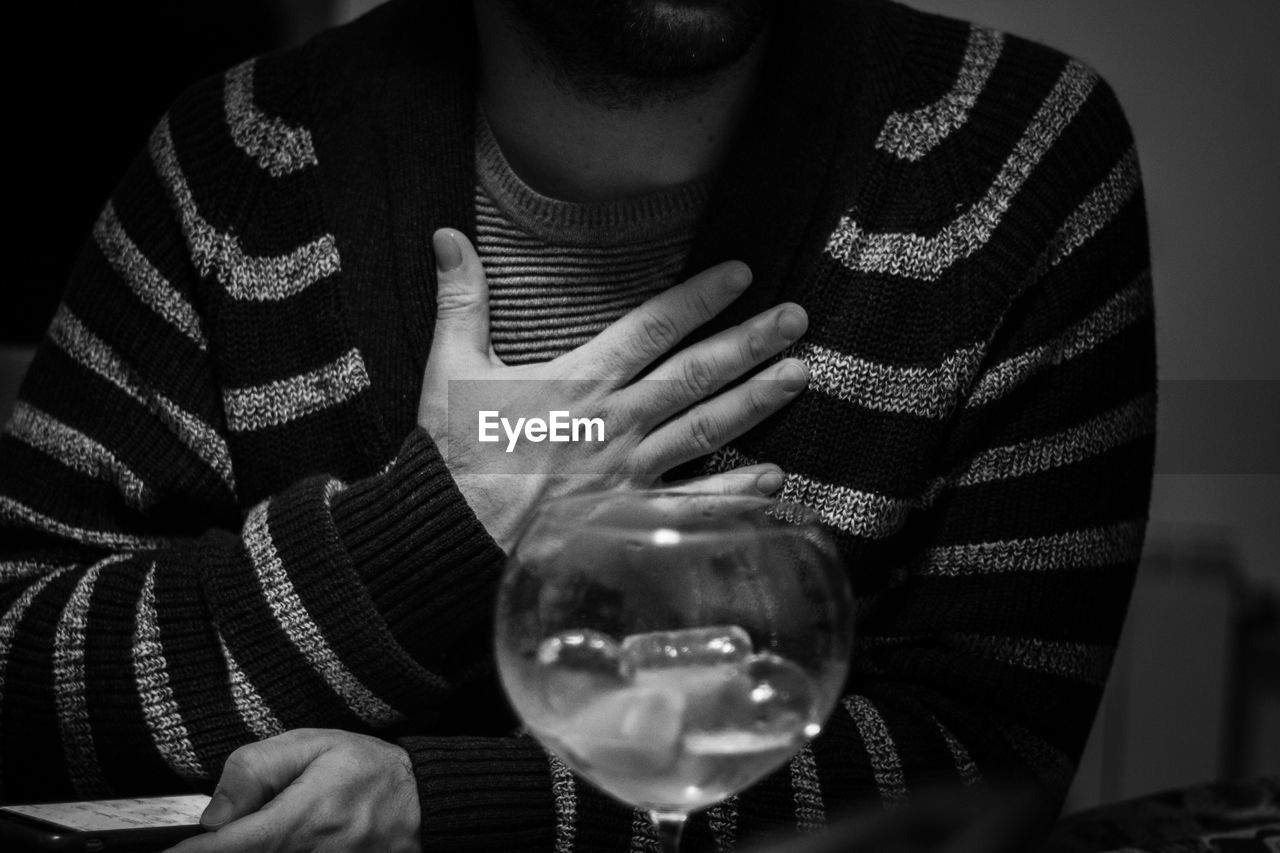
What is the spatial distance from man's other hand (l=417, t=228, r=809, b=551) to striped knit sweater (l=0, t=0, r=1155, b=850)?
0.11 ft

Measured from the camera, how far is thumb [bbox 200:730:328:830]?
672 millimetres

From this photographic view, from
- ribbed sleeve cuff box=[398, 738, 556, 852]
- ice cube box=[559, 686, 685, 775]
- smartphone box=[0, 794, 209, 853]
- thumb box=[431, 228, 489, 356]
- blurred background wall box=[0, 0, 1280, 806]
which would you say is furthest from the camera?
blurred background wall box=[0, 0, 1280, 806]

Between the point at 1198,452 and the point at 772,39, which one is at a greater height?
the point at 772,39

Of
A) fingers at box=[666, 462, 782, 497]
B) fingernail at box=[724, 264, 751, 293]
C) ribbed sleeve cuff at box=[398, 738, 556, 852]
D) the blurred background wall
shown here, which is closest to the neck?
fingernail at box=[724, 264, 751, 293]

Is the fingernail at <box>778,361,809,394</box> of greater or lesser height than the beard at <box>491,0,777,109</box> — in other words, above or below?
below

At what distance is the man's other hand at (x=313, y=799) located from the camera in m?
0.67

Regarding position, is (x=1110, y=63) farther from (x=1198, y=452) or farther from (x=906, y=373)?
(x=906, y=373)

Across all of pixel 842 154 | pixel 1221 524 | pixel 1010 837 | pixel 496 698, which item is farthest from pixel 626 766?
pixel 1221 524

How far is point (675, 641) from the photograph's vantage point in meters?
0.45

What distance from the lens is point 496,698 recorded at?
0.96 metres

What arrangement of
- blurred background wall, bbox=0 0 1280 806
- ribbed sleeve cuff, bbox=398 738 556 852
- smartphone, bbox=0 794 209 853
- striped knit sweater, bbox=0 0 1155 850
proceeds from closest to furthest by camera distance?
smartphone, bbox=0 794 209 853, ribbed sleeve cuff, bbox=398 738 556 852, striped knit sweater, bbox=0 0 1155 850, blurred background wall, bbox=0 0 1280 806

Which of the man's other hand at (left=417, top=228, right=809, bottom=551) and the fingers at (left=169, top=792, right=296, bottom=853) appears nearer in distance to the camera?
the fingers at (left=169, top=792, right=296, bottom=853)

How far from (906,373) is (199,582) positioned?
51 centimetres

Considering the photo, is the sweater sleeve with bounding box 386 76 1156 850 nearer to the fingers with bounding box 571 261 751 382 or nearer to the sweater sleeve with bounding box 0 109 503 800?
the fingers with bounding box 571 261 751 382
